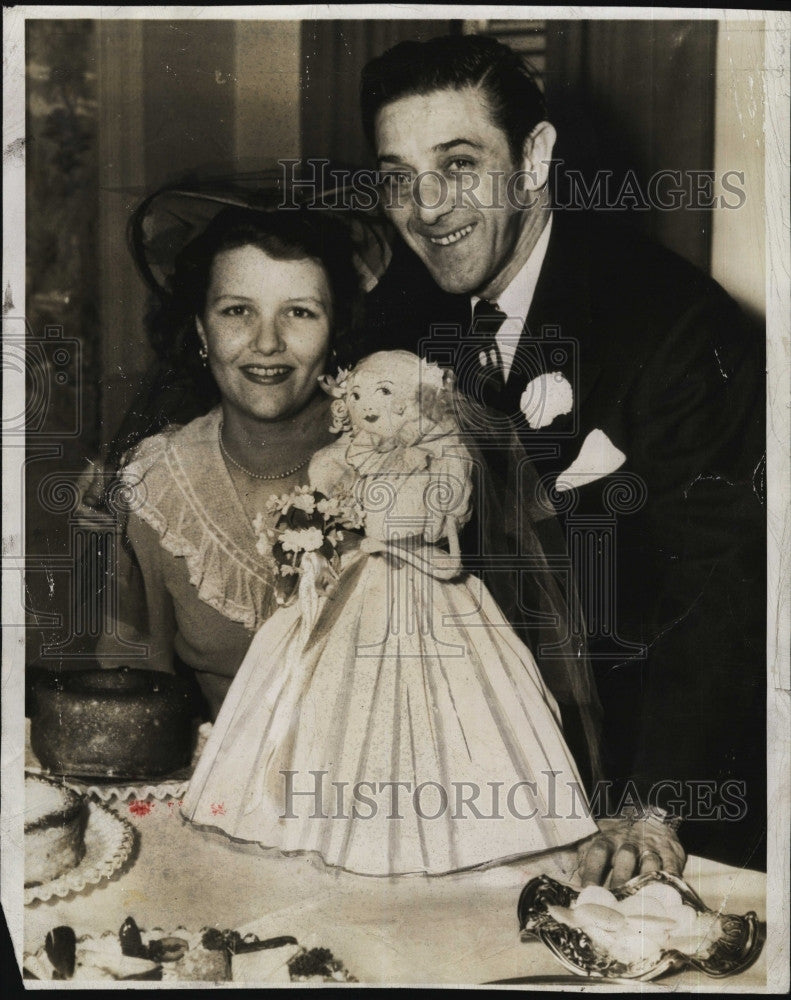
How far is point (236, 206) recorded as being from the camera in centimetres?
296

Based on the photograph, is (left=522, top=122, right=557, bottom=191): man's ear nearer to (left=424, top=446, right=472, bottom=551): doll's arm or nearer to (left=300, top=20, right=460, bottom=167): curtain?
(left=300, top=20, right=460, bottom=167): curtain

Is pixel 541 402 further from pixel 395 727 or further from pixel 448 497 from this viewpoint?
pixel 395 727

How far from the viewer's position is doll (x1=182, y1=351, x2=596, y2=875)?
9.55ft

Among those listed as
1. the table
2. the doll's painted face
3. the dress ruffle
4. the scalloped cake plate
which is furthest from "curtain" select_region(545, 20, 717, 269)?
the scalloped cake plate

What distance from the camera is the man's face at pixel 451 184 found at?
294cm

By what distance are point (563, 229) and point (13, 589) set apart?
1.88 meters

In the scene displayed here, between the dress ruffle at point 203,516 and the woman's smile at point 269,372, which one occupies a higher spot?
the woman's smile at point 269,372

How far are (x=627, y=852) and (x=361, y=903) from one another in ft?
2.48

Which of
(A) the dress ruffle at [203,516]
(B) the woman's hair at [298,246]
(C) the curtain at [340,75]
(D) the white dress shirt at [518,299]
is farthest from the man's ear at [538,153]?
(A) the dress ruffle at [203,516]

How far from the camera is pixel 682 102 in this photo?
299cm

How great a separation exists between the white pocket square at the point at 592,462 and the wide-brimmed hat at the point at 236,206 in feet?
2.49

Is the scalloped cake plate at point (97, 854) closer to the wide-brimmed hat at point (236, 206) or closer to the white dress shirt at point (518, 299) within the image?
the wide-brimmed hat at point (236, 206)

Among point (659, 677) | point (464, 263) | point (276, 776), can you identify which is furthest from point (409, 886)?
point (464, 263)

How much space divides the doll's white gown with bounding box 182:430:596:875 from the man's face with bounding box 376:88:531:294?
0.56 m
